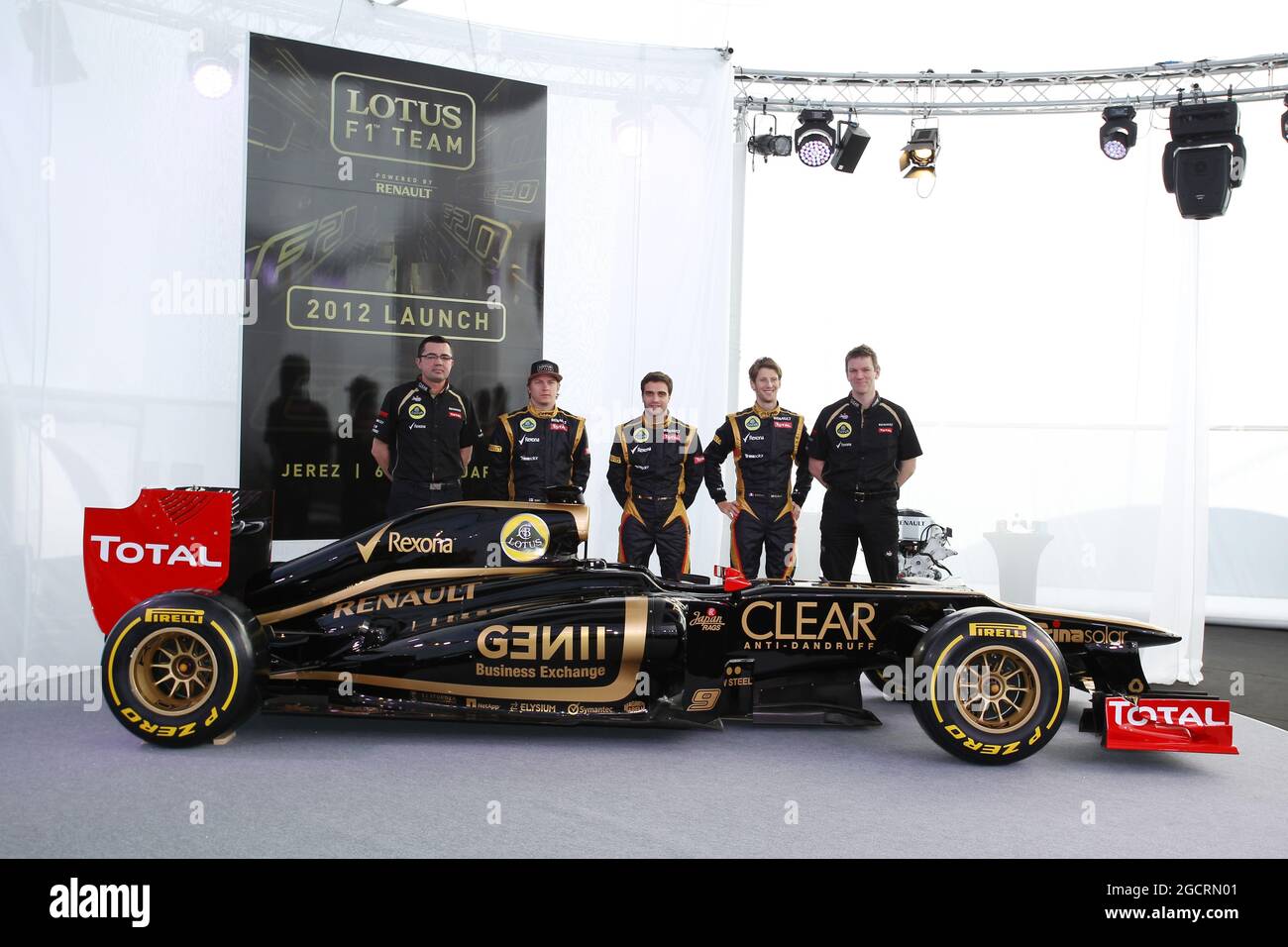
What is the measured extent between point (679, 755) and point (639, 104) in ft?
13.9

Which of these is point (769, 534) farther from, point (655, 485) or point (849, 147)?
point (849, 147)

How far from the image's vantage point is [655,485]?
17.5ft

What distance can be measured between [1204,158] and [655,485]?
3.82 metres

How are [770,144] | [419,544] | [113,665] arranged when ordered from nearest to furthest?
[113,665] → [419,544] → [770,144]

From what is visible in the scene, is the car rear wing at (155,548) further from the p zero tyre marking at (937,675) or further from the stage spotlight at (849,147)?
the stage spotlight at (849,147)

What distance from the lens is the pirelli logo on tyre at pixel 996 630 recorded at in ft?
10.9

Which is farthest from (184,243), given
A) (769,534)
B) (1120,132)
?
(1120,132)

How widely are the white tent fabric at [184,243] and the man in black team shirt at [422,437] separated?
0.87 meters

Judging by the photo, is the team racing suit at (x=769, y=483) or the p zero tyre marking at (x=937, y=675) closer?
the p zero tyre marking at (x=937, y=675)

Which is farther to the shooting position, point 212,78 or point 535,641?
point 212,78

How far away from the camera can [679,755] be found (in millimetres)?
3428
